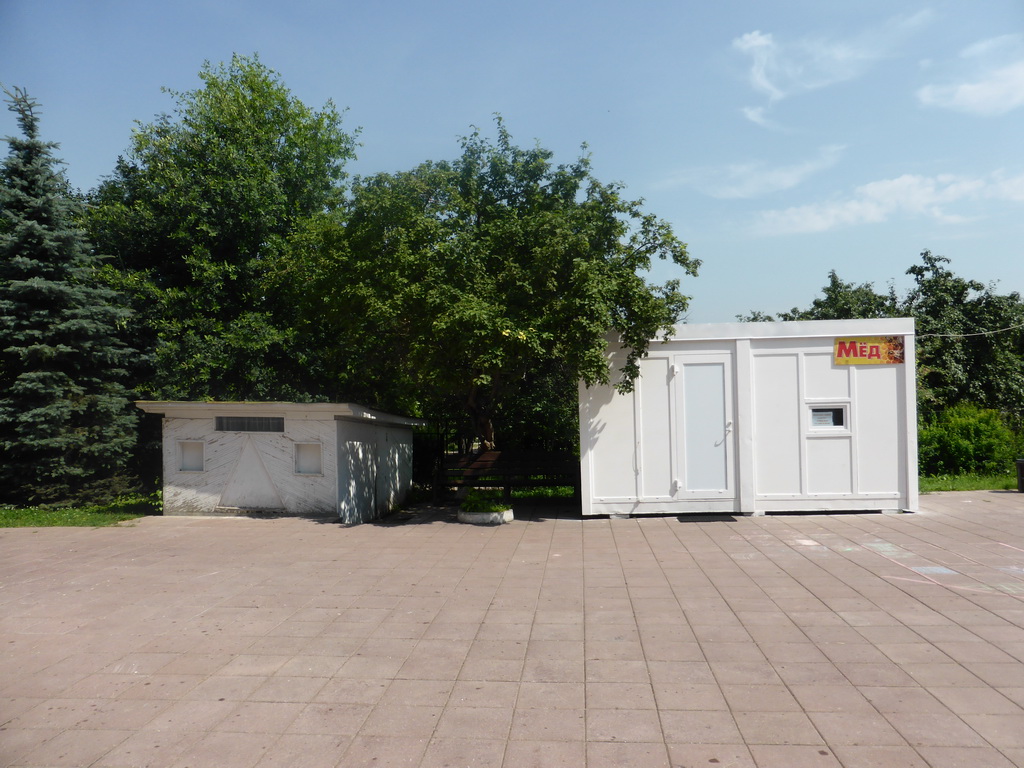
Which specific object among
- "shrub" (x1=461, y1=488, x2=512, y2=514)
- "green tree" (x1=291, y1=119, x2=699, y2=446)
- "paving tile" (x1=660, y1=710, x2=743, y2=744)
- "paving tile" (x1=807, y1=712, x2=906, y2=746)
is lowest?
"paving tile" (x1=660, y1=710, x2=743, y2=744)

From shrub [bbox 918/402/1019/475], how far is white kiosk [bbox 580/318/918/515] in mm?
7735

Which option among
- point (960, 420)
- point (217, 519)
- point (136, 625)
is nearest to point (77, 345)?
point (217, 519)

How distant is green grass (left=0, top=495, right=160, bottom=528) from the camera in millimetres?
13234

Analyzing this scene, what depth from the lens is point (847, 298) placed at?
22.7 metres

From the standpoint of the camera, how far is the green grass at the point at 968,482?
1611 cm

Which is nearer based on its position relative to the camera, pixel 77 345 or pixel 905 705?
pixel 905 705

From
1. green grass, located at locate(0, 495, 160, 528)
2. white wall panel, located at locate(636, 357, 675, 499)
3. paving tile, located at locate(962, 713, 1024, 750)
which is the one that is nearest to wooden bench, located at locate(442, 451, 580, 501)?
white wall panel, located at locate(636, 357, 675, 499)

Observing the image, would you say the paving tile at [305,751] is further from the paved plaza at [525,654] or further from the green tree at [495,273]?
the green tree at [495,273]

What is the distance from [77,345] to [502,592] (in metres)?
12.5

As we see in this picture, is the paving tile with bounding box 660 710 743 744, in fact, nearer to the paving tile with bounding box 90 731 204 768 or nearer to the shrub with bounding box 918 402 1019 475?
the paving tile with bounding box 90 731 204 768

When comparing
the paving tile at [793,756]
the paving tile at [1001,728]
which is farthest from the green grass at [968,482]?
the paving tile at [793,756]

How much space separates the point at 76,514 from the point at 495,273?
31.2 ft

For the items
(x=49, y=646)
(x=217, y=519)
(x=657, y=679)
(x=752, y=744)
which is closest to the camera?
(x=752, y=744)

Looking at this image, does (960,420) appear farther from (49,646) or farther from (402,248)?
(49,646)
